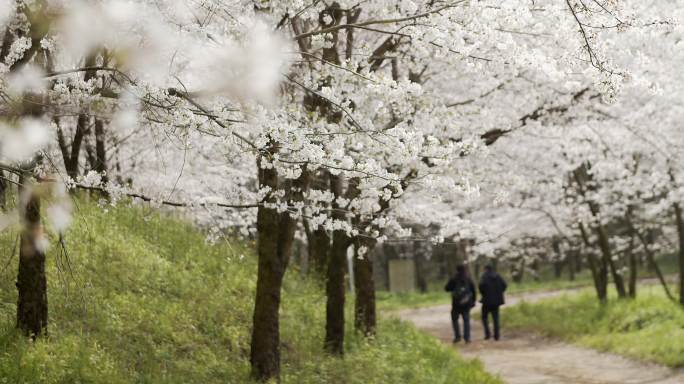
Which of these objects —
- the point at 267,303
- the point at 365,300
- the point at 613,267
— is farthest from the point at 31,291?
the point at 613,267

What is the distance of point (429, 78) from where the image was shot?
1464 centimetres

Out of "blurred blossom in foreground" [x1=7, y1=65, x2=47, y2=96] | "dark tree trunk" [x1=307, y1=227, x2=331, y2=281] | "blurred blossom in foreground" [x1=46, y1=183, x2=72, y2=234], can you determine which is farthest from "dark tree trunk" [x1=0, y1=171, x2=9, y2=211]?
"dark tree trunk" [x1=307, y1=227, x2=331, y2=281]

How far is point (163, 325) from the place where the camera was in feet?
32.2

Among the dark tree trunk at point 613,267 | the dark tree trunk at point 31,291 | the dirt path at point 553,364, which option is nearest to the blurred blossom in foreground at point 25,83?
the dark tree trunk at point 31,291

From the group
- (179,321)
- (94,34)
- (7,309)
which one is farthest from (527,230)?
(94,34)

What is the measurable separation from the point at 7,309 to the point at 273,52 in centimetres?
503

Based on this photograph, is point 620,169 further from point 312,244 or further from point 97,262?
point 97,262

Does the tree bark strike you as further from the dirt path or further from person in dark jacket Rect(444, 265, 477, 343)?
person in dark jacket Rect(444, 265, 477, 343)

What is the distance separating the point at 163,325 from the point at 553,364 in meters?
7.51

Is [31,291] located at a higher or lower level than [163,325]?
higher

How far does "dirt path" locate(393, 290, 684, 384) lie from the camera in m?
12.0

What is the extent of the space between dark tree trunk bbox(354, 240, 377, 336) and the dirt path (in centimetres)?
226

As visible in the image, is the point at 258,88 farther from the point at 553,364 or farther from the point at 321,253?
the point at 321,253

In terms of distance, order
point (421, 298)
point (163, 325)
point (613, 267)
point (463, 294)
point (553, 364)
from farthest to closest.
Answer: point (421, 298)
point (613, 267)
point (463, 294)
point (553, 364)
point (163, 325)
